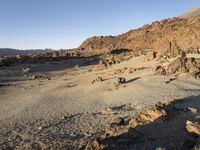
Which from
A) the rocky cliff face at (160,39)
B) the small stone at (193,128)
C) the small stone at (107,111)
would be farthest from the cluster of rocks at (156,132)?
the rocky cliff face at (160,39)

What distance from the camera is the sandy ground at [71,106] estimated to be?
43.3 feet

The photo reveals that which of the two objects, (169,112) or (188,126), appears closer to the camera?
(188,126)

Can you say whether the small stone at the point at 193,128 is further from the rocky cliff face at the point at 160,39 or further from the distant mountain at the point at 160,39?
the rocky cliff face at the point at 160,39

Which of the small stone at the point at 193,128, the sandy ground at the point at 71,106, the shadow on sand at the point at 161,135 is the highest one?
the small stone at the point at 193,128

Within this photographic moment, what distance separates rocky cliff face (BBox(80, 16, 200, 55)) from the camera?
114ft

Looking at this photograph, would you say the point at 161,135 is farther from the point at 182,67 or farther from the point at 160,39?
the point at 160,39

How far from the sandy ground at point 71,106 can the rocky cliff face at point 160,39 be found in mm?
10190

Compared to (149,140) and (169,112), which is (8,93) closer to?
(169,112)

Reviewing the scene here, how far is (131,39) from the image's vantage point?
6731cm

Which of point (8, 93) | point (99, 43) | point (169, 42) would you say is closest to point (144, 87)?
point (8, 93)

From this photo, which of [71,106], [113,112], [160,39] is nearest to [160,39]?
[160,39]

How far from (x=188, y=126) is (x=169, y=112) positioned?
2.14 meters

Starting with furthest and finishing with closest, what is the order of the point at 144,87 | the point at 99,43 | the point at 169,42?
1. the point at 99,43
2. the point at 169,42
3. the point at 144,87

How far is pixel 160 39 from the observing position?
4291 centimetres
